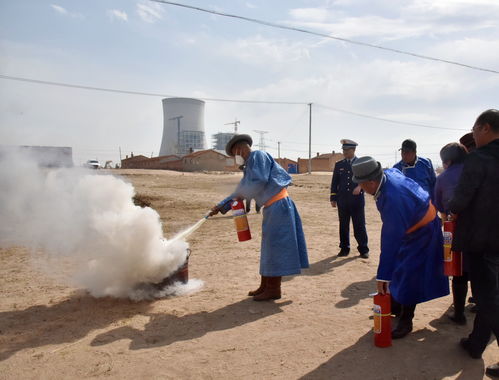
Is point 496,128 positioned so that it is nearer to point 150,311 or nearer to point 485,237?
point 485,237

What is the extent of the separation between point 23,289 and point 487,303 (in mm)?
5826

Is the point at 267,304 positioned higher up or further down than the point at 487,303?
further down

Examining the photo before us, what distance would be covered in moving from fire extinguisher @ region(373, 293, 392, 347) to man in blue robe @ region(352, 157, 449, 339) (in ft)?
0.26

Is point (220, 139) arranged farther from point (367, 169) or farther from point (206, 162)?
point (367, 169)

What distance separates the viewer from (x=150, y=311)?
4.65 meters

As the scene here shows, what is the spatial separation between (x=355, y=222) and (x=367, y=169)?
3.93 metres

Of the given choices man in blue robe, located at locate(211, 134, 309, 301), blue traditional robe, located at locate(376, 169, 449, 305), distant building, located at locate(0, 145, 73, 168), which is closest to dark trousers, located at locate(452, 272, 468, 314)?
blue traditional robe, located at locate(376, 169, 449, 305)

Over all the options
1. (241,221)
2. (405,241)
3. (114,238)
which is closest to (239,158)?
(241,221)

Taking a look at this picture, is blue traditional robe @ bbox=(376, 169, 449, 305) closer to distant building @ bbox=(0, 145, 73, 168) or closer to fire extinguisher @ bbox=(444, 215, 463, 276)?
fire extinguisher @ bbox=(444, 215, 463, 276)

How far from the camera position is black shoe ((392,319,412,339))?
3.71 meters

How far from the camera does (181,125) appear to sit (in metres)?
64.1

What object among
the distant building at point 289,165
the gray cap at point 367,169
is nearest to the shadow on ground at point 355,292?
the gray cap at point 367,169

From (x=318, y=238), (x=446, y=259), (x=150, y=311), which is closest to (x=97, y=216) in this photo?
A: (x=150, y=311)

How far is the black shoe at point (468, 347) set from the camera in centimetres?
329
